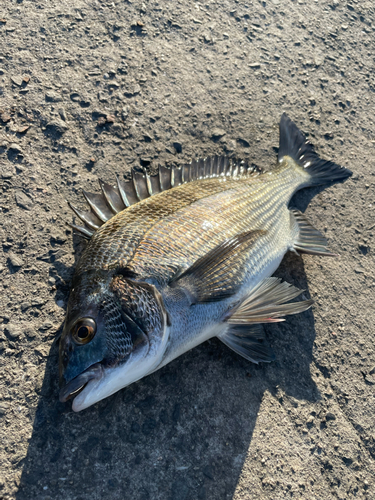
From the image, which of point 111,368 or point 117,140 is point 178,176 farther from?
point 111,368

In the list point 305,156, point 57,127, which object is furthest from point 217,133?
point 57,127

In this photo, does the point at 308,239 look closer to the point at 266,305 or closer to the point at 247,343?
Result: the point at 266,305

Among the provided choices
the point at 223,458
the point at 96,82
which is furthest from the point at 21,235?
the point at 223,458

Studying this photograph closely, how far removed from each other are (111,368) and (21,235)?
1444mm

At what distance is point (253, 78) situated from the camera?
4.13 meters

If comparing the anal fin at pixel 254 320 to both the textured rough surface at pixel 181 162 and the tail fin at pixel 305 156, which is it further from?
the tail fin at pixel 305 156

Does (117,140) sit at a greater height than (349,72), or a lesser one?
lesser

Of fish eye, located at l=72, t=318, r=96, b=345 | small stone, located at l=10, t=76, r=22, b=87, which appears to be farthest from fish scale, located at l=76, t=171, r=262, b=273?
small stone, located at l=10, t=76, r=22, b=87

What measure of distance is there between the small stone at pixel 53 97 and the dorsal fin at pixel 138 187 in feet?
3.73

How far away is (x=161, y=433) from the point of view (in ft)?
7.72

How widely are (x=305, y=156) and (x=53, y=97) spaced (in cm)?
251

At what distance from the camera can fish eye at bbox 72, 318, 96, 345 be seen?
1960mm

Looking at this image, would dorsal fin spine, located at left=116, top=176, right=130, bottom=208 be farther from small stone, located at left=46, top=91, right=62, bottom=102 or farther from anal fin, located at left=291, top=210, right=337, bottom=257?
anal fin, located at left=291, top=210, right=337, bottom=257

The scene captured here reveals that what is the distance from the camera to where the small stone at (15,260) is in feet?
8.89
